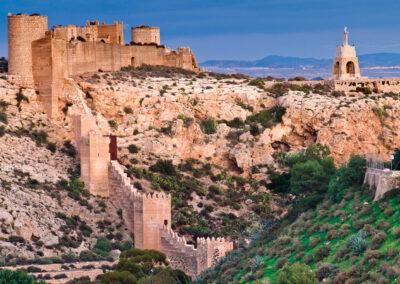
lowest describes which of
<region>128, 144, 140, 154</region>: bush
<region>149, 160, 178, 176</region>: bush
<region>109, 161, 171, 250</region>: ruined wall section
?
<region>109, 161, 171, 250</region>: ruined wall section

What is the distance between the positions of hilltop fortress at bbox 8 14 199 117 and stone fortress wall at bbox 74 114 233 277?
7.72 feet

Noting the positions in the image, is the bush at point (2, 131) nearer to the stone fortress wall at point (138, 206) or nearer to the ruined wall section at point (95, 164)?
the stone fortress wall at point (138, 206)

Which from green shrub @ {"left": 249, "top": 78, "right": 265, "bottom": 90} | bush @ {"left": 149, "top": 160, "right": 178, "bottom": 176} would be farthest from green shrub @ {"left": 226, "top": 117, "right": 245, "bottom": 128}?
bush @ {"left": 149, "top": 160, "right": 178, "bottom": 176}

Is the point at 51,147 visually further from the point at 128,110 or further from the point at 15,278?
the point at 15,278

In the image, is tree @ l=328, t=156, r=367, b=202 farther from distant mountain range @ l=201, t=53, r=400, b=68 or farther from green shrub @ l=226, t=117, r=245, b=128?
distant mountain range @ l=201, t=53, r=400, b=68

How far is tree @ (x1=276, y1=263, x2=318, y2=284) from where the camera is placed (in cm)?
3947

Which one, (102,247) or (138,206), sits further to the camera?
(138,206)

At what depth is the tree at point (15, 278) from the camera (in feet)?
175

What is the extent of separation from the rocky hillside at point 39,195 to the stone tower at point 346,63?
17.5 metres

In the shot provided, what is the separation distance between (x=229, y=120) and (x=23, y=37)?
10.2 m

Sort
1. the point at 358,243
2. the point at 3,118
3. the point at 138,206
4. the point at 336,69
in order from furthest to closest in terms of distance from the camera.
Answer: the point at 336,69
the point at 3,118
the point at 138,206
the point at 358,243

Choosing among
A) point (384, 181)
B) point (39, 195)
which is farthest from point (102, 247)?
point (384, 181)

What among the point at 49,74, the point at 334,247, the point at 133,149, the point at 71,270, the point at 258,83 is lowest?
the point at 71,270

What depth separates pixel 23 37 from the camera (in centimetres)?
7044
